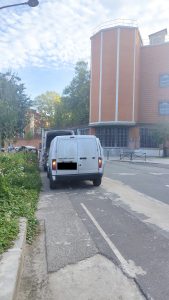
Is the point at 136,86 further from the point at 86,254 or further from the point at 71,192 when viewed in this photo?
the point at 86,254

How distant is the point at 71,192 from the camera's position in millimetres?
11422

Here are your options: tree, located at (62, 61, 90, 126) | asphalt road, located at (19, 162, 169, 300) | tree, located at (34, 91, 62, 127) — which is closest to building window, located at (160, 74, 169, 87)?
tree, located at (62, 61, 90, 126)

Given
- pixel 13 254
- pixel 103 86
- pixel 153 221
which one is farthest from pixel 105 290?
pixel 103 86

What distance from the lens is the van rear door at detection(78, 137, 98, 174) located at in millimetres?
12125

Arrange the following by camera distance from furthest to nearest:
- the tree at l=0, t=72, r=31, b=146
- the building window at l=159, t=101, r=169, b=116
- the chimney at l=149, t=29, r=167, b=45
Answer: the chimney at l=149, t=29, r=167, b=45 < the building window at l=159, t=101, r=169, b=116 < the tree at l=0, t=72, r=31, b=146

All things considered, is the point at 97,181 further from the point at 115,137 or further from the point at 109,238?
the point at 115,137

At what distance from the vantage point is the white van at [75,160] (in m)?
12.0

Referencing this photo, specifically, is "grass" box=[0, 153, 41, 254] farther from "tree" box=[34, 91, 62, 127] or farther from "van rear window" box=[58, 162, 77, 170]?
"tree" box=[34, 91, 62, 127]

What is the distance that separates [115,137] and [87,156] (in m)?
31.8

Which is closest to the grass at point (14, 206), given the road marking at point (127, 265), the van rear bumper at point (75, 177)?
the van rear bumper at point (75, 177)

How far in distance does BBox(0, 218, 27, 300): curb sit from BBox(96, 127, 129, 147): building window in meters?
38.9

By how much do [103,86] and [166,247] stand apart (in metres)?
40.0

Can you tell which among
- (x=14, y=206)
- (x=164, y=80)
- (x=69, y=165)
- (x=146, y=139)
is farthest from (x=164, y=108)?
(x=14, y=206)

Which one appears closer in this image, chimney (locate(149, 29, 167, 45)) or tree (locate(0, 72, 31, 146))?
tree (locate(0, 72, 31, 146))
